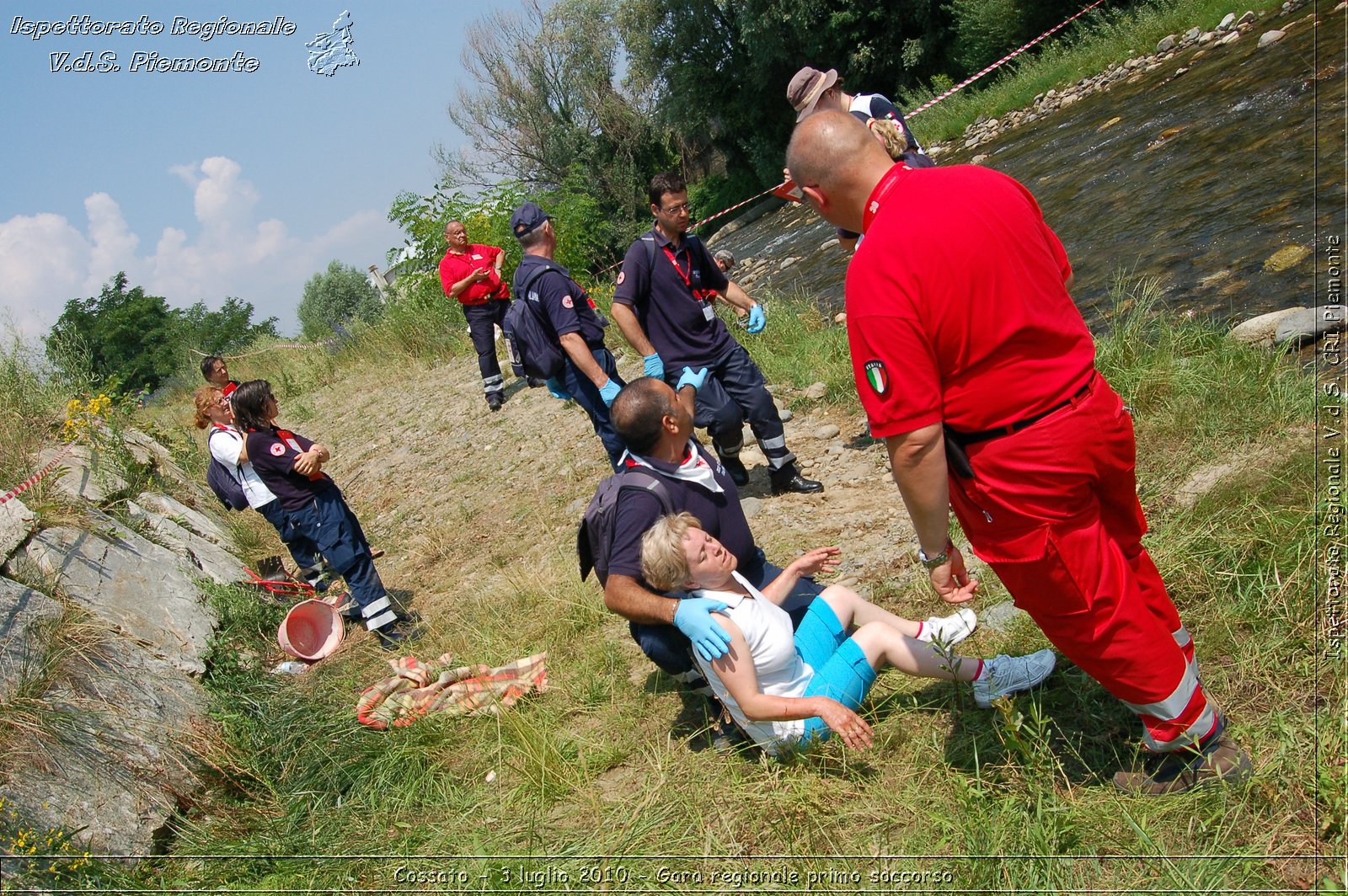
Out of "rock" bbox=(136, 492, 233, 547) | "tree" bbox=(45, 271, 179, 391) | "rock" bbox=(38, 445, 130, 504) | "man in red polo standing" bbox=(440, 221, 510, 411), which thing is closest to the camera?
"rock" bbox=(38, 445, 130, 504)

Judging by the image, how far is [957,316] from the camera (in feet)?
6.33

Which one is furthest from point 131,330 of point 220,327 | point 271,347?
Answer: point 271,347

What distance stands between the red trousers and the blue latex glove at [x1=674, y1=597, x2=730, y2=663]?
81 centimetres

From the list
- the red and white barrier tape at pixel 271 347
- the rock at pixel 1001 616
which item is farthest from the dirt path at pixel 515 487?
the red and white barrier tape at pixel 271 347

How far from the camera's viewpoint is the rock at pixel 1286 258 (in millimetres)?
5645

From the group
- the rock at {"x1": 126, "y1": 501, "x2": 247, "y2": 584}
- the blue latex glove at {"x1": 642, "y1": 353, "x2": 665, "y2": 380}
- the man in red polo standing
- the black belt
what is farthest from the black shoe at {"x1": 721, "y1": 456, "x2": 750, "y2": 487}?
the man in red polo standing

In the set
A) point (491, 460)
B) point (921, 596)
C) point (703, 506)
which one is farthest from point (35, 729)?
point (491, 460)

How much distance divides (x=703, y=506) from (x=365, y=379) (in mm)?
11502

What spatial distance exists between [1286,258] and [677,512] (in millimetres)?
5015

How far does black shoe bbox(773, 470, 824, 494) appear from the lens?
518cm

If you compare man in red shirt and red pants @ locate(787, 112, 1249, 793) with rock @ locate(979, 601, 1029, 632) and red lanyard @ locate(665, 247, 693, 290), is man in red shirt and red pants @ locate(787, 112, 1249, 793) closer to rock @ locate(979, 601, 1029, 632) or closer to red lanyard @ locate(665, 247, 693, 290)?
rock @ locate(979, 601, 1029, 632)

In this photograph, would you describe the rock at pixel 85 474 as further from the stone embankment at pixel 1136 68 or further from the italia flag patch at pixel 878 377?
the stone embankment at pixel 1136 68

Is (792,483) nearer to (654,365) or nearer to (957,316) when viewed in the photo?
(654,365)

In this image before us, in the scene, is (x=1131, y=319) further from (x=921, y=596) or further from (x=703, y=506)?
(x=703, y=506)
